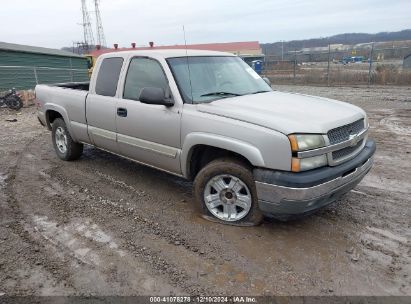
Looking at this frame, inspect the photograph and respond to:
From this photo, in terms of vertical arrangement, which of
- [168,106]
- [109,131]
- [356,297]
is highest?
[168,106]

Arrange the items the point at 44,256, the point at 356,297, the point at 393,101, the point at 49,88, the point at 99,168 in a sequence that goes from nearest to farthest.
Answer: the point at 356,297
the point at 44,256
the point at 99,168
the point at 49,88
the point at 393,101

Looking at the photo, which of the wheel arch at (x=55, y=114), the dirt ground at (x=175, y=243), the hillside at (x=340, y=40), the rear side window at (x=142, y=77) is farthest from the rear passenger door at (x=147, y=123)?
the hillside at (x=340, y=40)

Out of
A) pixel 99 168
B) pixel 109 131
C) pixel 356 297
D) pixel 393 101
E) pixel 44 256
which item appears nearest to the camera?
pixel 356 297

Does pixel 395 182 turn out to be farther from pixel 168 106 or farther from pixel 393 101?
pixel 393 101

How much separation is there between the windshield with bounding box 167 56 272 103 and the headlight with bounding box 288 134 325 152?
1.29 m

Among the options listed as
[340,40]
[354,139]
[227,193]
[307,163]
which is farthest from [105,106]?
[340,40]

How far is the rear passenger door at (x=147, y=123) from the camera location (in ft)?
14.1

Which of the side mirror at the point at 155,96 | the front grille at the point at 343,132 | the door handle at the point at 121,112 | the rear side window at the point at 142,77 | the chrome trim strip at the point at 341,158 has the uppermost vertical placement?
the rear side window at the point at 142,77

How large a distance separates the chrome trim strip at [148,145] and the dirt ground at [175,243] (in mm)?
689

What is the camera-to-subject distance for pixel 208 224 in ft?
13.3

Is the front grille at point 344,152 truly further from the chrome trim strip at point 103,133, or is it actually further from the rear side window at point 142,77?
the chrome trim strip at point 103,133

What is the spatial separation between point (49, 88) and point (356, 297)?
5992 mm

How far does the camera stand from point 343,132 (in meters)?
3.69

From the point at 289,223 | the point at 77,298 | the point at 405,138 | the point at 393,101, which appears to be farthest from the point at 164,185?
the point at 393,101
